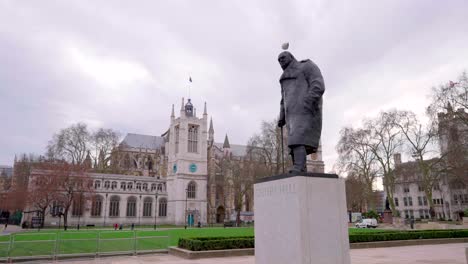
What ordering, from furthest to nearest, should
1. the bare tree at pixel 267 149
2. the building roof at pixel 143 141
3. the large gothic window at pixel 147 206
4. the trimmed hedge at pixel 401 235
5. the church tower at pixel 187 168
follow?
the building roof at pixel 143 141
the church tower at pixel 187 168
the large gothic window at pixel 147 206
the bare tree at pixel 267 149
the trimmed hedge at pixel 401 235

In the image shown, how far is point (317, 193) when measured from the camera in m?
6.16

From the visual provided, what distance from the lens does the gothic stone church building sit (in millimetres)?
54875

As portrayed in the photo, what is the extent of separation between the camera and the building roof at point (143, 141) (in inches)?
3165

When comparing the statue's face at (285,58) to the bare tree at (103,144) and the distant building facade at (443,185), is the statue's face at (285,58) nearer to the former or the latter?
the distant building facade at (443,185)

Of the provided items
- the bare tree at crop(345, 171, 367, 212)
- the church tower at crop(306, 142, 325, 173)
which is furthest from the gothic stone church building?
the bare tree at crop(345, 171, 367, 212)

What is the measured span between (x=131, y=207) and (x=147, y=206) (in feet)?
9.48

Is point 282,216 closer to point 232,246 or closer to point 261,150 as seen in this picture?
point 232,246

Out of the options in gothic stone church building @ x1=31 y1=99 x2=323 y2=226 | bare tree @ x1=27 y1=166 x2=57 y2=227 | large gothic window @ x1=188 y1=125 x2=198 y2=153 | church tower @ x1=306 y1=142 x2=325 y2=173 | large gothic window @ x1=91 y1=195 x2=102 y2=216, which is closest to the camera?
bare tree @ x1=27 y1=166 x2=57 y2=227

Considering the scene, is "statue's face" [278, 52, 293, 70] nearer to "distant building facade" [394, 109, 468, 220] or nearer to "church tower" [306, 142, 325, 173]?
"distant building facade" [394, 109, 468, 220]

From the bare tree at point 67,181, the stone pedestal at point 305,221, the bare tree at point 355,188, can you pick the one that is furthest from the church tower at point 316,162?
the stone pedestal at point 305,221

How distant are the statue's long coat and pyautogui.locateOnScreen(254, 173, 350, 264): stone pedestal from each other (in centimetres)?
87

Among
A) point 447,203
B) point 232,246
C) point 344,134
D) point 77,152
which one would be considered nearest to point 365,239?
point 232,246

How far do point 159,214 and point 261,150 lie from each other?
78.6 ft

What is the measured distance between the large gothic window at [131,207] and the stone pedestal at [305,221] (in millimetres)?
54415
